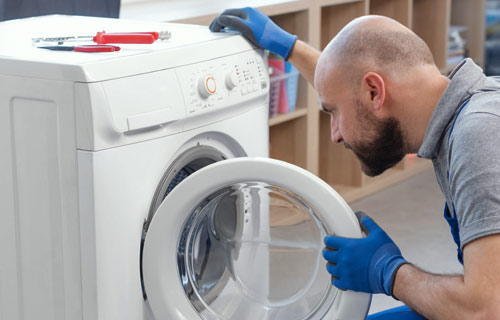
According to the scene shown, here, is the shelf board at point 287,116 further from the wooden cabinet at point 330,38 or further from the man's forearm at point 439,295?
the man's forearm at point 439,295

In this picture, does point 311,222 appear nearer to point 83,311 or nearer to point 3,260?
point 83,311

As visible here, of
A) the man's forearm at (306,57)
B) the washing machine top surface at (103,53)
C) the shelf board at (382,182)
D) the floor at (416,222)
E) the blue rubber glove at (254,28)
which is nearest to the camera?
the washing machine top surface at (103,53)

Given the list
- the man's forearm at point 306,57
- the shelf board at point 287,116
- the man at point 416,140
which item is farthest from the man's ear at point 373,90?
the shelf board at point 287,116

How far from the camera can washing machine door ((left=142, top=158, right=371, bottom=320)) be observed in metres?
1.50

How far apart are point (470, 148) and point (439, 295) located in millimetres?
276

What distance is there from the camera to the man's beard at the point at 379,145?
1558 millimetres

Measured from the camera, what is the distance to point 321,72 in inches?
63.3

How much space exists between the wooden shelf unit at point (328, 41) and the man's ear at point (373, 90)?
117 cm

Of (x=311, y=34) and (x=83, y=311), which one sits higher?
(x=311, y=34)

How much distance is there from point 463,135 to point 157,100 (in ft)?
1.99

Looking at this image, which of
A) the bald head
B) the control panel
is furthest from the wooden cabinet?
the bald head

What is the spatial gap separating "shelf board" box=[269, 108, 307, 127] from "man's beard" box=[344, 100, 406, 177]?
4.98 feet

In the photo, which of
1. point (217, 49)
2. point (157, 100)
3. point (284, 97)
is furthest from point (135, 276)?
point (284, 97)

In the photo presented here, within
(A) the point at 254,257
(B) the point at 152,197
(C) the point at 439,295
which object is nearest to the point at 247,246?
(A) the point at 254,257
